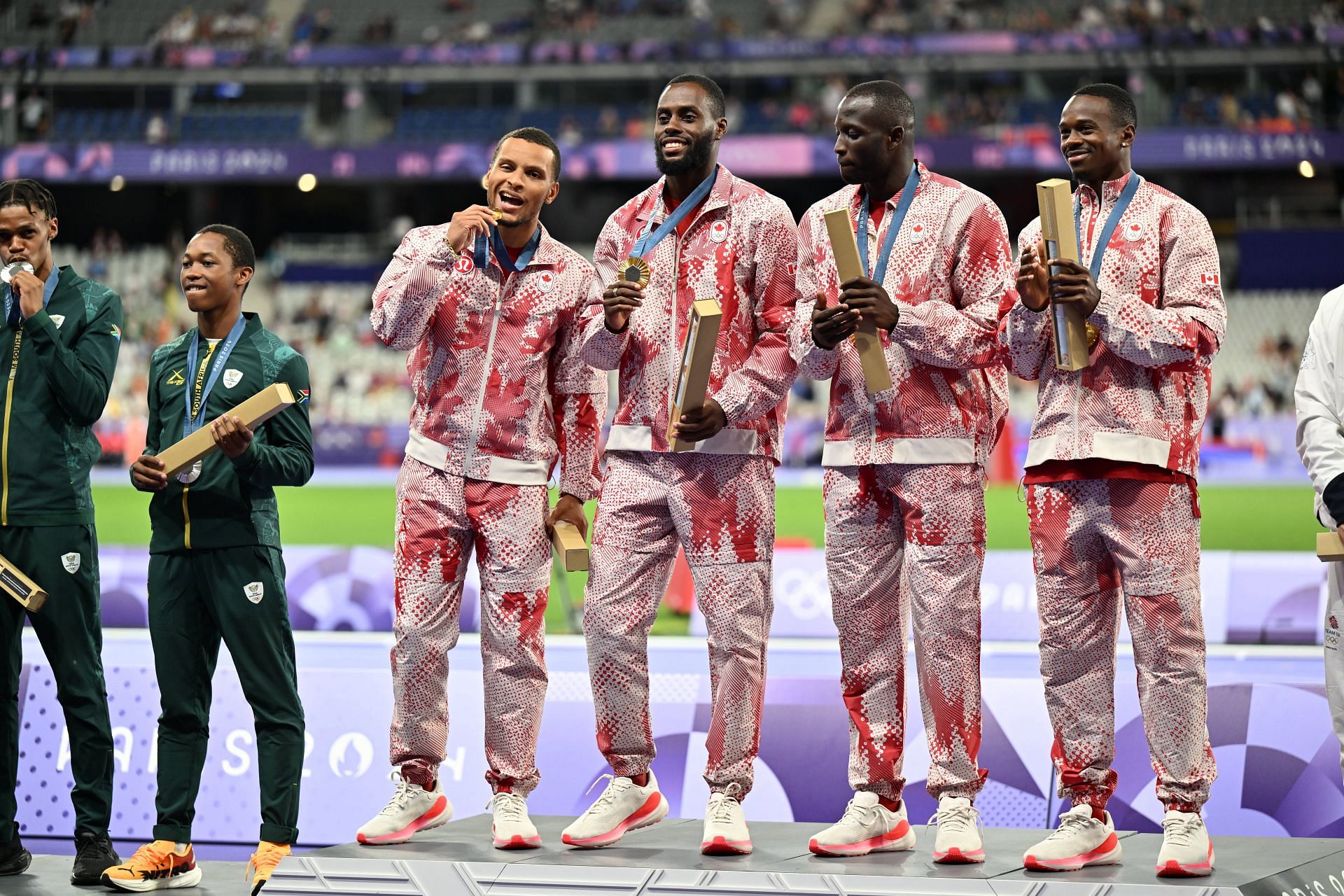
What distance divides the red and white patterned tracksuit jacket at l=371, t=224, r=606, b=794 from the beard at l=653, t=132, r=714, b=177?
530mm

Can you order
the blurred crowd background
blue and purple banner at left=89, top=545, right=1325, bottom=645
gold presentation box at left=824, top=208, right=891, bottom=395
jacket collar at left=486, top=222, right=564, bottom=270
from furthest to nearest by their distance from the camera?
1. the blurred crowd background
2. blue and purple banner at left=89, top=545, right=1325, bottom=645
3. jacket collar at left=486, top=222, right=564, bottom=270
4. gold presentation box at left=824, top=208, right=891, bottom=395

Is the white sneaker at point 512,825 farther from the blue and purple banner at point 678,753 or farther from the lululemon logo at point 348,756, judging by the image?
the lululemon logo at point 348,756

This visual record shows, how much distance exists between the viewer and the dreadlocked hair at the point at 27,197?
16.6ft

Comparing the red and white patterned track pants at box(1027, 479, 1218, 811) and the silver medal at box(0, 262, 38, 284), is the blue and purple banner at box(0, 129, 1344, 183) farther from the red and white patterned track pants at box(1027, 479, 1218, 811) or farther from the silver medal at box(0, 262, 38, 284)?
the red and white patterned track pants at box(1027, 479, 1218, 811)

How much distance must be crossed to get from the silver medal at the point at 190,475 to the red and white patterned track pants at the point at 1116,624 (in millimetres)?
2824

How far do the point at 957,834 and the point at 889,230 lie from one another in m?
1.92

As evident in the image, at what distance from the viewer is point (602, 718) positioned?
467cm

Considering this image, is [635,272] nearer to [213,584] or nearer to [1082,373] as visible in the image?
[1082,373]

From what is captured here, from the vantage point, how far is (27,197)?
5082 mm

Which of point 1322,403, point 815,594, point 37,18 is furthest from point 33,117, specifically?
point 1322,403

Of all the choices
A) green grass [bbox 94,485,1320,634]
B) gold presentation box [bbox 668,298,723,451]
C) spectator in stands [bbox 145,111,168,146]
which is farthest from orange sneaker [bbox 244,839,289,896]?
spectator in stands [bbox 145,111,168,146]

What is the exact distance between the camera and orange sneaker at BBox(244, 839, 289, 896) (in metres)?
4.66

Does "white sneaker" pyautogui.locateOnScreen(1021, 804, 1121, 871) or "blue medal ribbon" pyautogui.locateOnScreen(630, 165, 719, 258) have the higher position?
"blue medal ribbon" pyautogui.locateOnScreen(630, 165, 719, 258)

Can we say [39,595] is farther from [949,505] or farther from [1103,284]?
[1103,284]
